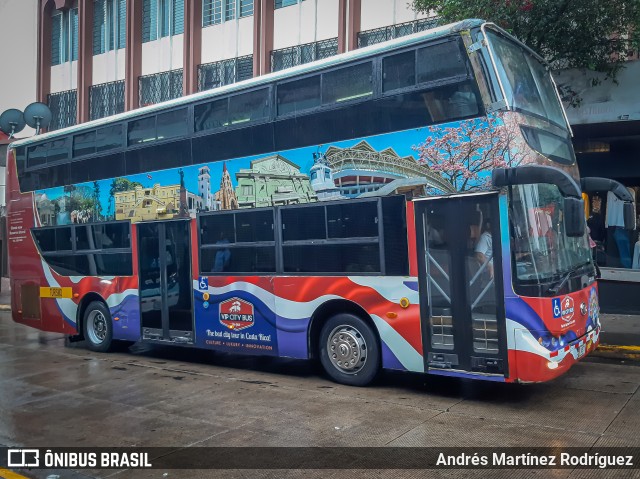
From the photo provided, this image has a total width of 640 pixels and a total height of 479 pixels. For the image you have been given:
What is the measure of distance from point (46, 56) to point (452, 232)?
22.6 metres

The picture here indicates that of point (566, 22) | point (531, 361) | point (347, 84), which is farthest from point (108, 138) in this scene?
point (566, 22)

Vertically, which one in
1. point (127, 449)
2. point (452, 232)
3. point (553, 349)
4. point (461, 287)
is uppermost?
point (452, 232)

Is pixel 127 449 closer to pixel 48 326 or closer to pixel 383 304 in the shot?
pixel 383 304

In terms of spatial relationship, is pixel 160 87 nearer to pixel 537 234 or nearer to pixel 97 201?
pixel 97 201

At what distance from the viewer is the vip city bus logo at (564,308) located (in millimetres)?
6461

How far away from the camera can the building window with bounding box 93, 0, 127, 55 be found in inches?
885

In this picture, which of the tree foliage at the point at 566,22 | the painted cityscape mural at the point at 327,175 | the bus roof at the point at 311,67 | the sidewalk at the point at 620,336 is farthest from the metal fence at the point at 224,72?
the sidewalk at the point at 620,336

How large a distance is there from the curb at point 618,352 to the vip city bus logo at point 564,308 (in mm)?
3295

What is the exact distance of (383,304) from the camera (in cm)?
752

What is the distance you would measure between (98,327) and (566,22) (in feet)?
32.7

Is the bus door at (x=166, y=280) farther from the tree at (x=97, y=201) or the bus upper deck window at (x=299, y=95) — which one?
the bus upper deck window at (x=299, y=95)

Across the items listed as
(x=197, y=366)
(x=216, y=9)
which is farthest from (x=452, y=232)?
(x=216, y=9)

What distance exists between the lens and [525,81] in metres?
7.12

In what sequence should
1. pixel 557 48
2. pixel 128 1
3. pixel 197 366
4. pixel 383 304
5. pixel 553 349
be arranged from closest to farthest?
1. pixel 553 349
2. pixel 383 304
3. pixel 197 366
4. pixel 557 48
5. pixel 128 1
